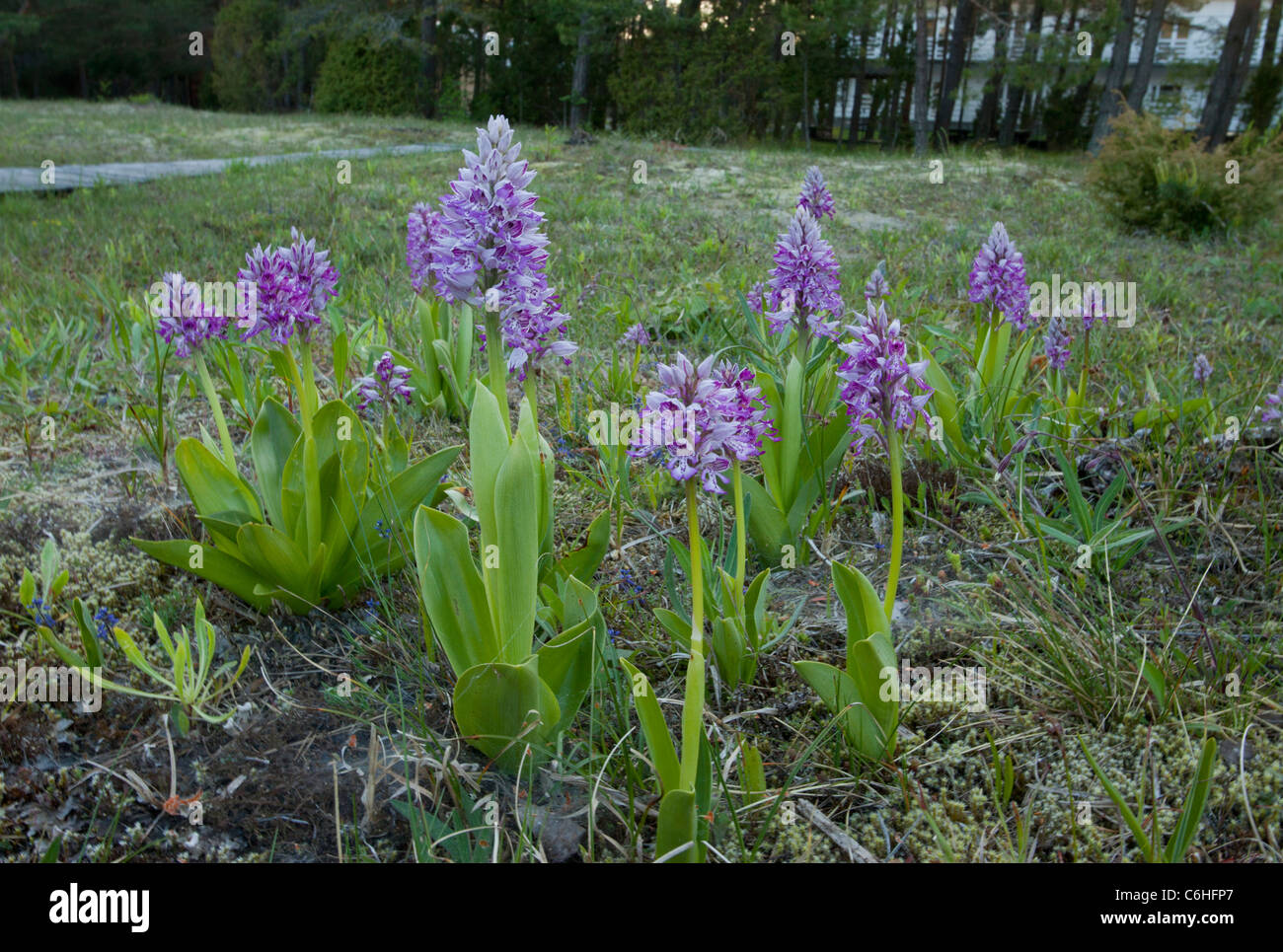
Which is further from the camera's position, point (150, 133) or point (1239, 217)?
point (150, 133)

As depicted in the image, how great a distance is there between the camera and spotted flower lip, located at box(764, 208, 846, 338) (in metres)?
2.32

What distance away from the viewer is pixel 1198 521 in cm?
236

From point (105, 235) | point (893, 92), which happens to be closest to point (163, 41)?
point (893, 92)

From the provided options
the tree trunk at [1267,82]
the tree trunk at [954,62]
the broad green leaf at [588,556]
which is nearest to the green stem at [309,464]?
the broad green leaf at [588,556]

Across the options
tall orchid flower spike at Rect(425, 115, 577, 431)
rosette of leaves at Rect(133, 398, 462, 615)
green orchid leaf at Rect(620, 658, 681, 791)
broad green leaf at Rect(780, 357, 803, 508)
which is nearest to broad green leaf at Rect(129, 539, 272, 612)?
rosette of leaves at Rect(133, 398, 462, 615)

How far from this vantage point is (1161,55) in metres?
32.7

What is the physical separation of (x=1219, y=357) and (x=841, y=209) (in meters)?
5.36

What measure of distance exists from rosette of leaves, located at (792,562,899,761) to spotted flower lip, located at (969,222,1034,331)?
181 centimetres

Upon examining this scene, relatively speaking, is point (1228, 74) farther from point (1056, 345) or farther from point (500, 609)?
point (500, 609)

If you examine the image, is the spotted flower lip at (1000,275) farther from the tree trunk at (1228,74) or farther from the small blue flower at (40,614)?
the tree trunk at (1228,74)

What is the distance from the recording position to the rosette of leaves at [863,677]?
152cm

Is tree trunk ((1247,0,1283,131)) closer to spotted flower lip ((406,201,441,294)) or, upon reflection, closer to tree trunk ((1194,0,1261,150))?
tree trunk ((1194,0,1261,150))

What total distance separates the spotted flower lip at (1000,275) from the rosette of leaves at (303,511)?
2.01 m

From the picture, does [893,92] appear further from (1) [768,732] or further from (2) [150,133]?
(1) [768,732]
